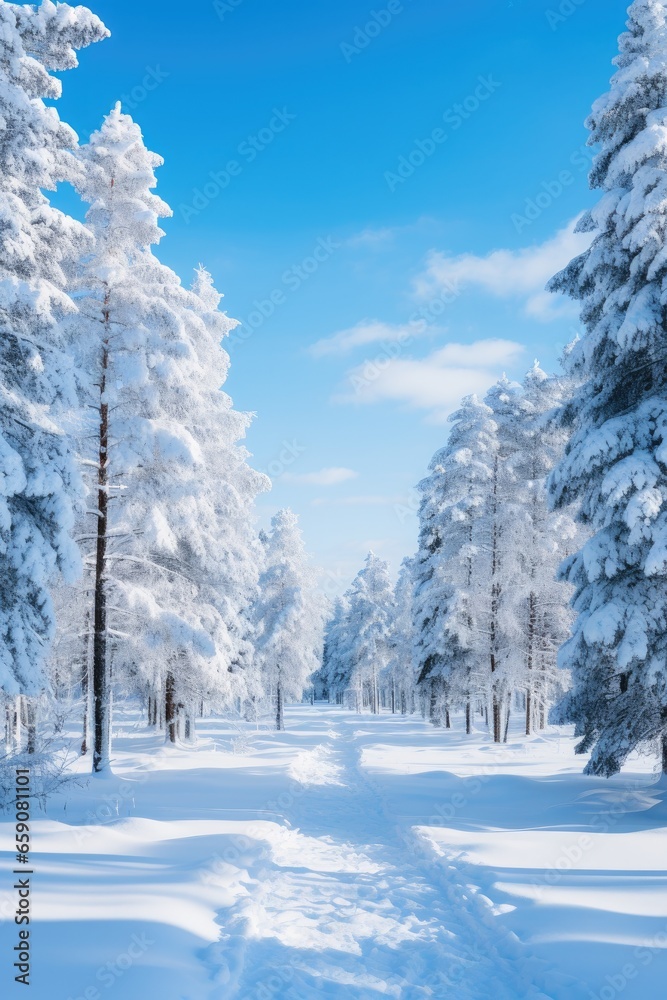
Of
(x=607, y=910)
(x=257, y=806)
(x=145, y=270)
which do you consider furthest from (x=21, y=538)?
(x=607, y=910)

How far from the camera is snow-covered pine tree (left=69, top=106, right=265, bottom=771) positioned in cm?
1365

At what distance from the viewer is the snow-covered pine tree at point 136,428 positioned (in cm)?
1365

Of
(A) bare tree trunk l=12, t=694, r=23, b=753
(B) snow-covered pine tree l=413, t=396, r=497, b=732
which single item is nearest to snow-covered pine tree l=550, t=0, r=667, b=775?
(A) bare tree trunk l=12, t=694, r=23, b=753

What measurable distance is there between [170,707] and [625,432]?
1606 centimetres

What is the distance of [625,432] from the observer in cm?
1103

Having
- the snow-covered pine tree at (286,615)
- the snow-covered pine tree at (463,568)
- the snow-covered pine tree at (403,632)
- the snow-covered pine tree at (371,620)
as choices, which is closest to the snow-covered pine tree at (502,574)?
the snow-covered pine tree at (463,568)

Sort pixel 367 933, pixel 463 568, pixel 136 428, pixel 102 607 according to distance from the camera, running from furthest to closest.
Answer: pixel 463 568 → pixel 136 428 → pixel 102 607 → pixel 367 933

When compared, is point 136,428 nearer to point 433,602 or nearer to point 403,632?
point 433,602

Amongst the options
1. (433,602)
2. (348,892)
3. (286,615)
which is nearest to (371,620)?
→ (286,615)

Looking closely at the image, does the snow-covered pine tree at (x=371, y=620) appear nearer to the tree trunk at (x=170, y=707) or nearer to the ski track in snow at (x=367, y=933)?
the tree trunk at (x=170, y=707)

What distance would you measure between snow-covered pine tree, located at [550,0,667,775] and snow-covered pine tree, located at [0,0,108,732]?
8997 mm

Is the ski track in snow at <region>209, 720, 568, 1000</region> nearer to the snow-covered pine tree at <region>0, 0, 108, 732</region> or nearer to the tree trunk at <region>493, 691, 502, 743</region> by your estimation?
the snow-covered pine tree at <region>0, 0, 108, 732</region>

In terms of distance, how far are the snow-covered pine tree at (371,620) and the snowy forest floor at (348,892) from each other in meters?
39.6

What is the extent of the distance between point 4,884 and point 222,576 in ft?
42.4
